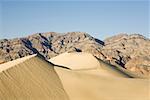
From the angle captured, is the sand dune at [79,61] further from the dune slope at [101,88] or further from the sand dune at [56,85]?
the sand dune at [56,85]

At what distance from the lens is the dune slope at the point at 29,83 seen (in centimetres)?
2158

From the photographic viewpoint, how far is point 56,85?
88.4ft

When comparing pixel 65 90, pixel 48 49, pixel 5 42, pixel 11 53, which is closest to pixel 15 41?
pixel 5 42

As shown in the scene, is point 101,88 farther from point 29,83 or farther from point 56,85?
point 29,83

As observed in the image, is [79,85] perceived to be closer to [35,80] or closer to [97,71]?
[35,80]

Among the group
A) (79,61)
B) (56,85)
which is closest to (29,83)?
(56,85)

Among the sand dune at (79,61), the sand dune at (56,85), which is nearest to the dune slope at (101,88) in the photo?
the sand dune at (56,85)

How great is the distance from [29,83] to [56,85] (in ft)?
11.0

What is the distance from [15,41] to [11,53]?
39.0 meters

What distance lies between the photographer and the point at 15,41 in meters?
182

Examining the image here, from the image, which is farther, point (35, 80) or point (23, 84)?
point (35, 80)

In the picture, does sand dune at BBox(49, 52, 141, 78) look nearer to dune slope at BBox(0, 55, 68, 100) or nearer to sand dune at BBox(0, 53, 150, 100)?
sand dune at BBox(0, 53, 150, 100)

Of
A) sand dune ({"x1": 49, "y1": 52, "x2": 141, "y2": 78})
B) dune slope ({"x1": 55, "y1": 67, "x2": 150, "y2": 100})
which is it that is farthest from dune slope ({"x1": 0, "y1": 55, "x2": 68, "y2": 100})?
sand dune ({"x1": 49, "y1": 52, "x2": 141, "y2": 78})

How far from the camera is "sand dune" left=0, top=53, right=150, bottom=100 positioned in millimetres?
22467
